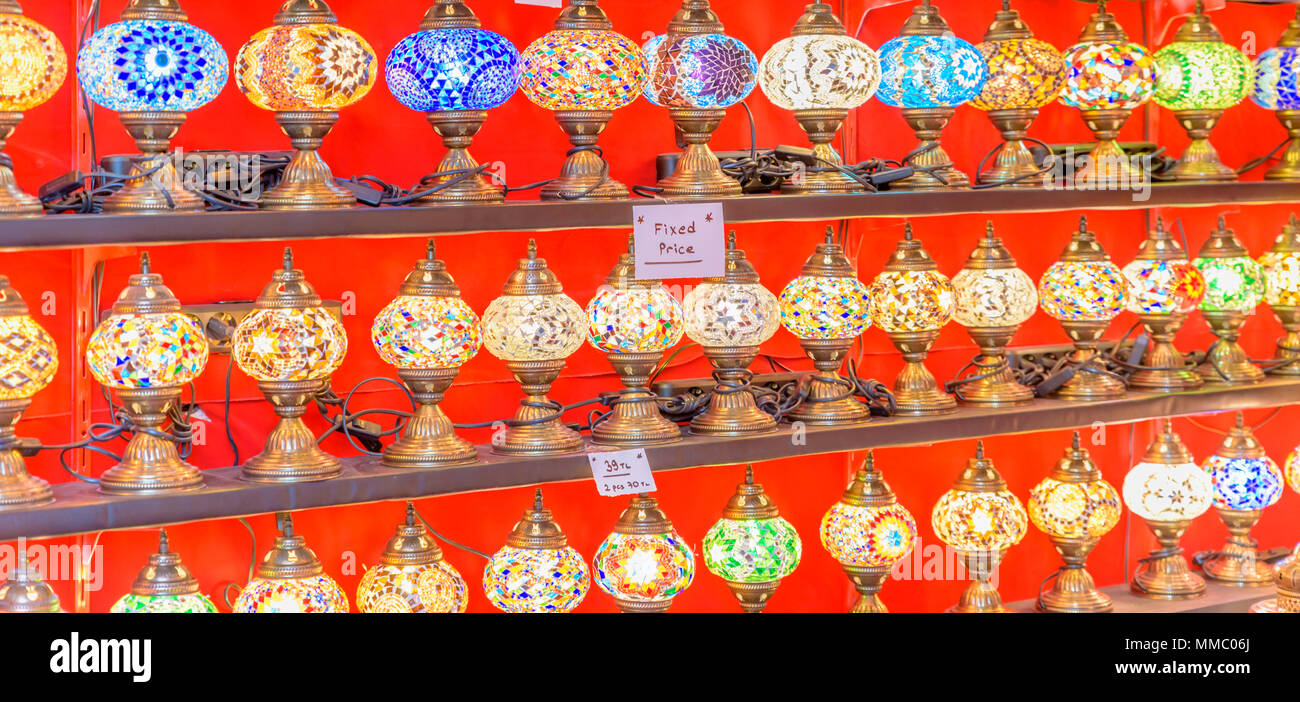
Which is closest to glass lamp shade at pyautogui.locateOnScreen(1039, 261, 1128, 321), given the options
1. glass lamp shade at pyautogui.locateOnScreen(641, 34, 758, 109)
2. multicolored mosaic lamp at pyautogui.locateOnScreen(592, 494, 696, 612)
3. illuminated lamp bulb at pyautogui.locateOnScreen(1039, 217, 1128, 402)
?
illuminated lamp bulb at pyautogui.locateOnScreen(1039, 217, 1128, 402)

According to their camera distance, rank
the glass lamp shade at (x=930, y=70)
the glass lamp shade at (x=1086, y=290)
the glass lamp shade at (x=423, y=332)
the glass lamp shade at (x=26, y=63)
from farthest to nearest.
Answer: the glass lamp shade at (x=1086, y=290) → the glass lamp shade at (x=930, y=70) → the glass lamp shade at (x=423, y=332) → the glass lamp shade at (x=26, y=63)

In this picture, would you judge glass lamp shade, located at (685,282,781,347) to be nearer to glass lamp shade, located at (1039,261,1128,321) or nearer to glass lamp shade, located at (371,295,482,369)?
glass lamp shade, located at (371,295,482,369)

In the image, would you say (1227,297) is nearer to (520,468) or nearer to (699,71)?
(699,71)

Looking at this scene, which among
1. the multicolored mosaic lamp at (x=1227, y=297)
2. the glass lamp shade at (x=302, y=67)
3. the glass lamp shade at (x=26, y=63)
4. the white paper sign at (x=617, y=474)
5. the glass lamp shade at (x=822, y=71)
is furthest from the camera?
the multicolored mosaic lamp at (x=1227, y=297)

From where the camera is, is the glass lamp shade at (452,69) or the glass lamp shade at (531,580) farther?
the glass lamp shade at (531,580)

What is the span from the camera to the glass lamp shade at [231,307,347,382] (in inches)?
71.7

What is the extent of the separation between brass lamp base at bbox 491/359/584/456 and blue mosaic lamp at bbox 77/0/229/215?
0.54 m

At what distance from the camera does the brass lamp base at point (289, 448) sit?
6.12ft

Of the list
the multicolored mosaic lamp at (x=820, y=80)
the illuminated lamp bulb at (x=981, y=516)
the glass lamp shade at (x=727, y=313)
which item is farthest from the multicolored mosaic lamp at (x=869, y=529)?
the multicolored mosaic lamp at (x=820, y=80)

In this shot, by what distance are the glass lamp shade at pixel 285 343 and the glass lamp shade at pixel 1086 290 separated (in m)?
1.32

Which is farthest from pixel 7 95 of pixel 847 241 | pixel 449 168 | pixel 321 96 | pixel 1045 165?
pixel 1045 165

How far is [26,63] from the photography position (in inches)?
67.3

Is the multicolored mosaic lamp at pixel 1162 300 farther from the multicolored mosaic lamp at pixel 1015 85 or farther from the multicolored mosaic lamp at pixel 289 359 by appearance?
the multicolored mosaic lamp at pixel 289 359
